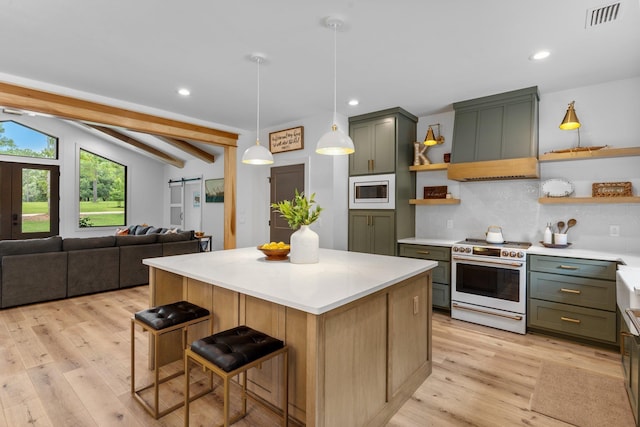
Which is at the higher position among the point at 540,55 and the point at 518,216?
the point at 540,55

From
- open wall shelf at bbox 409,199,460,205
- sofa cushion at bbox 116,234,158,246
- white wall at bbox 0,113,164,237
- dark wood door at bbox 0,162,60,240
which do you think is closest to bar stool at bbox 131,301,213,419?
open wall shelf at bbox 409,199,460,205

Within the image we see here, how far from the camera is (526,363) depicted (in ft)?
9.04

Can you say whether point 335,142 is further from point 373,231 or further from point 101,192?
point 101,192

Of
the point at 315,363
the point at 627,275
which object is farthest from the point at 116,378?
the point at 627,275

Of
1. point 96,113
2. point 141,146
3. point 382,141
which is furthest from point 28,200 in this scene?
point 382,141

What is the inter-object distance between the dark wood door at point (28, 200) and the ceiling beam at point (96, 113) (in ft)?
17.3

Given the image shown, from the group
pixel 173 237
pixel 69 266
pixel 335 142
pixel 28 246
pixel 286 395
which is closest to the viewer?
pixel 286 395

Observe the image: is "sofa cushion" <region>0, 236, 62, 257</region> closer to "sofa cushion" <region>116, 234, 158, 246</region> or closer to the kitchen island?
"sofa cushion" <region>116, 234, 158, 246</region>

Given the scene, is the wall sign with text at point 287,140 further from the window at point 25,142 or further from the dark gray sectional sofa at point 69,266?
the window at point 25,142

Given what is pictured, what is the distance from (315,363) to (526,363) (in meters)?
2.23

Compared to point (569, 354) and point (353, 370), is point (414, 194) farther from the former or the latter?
point (353, 370)

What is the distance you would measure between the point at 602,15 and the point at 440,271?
106 inches

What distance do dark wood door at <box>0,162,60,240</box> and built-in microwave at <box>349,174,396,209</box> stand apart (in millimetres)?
7577

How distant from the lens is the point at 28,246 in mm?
4156
